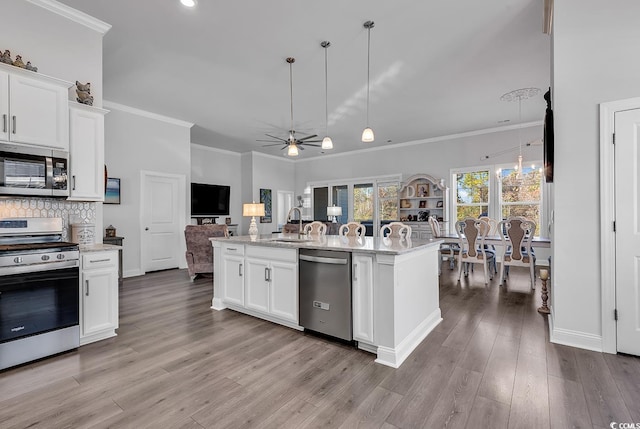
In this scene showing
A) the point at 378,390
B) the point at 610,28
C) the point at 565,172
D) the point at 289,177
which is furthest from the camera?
the point at 289,177

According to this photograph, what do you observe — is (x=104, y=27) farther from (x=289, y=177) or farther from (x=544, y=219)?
(x=544, y=219)

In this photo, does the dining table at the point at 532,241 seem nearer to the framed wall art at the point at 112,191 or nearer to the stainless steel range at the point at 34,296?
the stainless steel range at the point at 34,296

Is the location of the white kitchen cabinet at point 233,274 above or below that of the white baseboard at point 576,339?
A: above

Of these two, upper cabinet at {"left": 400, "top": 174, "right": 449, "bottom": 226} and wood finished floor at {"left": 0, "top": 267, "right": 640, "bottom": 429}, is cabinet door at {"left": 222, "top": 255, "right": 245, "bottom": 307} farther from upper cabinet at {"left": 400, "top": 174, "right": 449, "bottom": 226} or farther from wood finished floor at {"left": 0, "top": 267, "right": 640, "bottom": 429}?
upper cabinet at {"left": 400, "top": 174, "right": 449, "bottom": 226}

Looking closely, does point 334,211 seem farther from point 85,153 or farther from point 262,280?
point 85,153

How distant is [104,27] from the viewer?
329 cm

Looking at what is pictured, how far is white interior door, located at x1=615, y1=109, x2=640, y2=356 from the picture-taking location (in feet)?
8.11

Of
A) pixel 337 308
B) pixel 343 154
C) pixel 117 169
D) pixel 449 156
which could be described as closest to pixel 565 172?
pixel 337 308

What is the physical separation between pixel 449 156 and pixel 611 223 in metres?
5.64

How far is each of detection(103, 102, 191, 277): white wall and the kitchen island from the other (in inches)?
119

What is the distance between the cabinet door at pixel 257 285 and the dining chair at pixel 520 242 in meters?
3.74

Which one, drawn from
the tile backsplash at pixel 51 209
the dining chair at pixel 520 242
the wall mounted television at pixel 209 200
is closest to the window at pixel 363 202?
the wall mounted television at pixel 209 200

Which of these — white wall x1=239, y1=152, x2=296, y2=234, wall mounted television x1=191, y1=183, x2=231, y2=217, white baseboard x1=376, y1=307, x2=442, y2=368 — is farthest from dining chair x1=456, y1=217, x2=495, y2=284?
wall mounted television x1=191, y1=183, x2=231, y2=217

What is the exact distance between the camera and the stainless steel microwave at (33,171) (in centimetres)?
263
